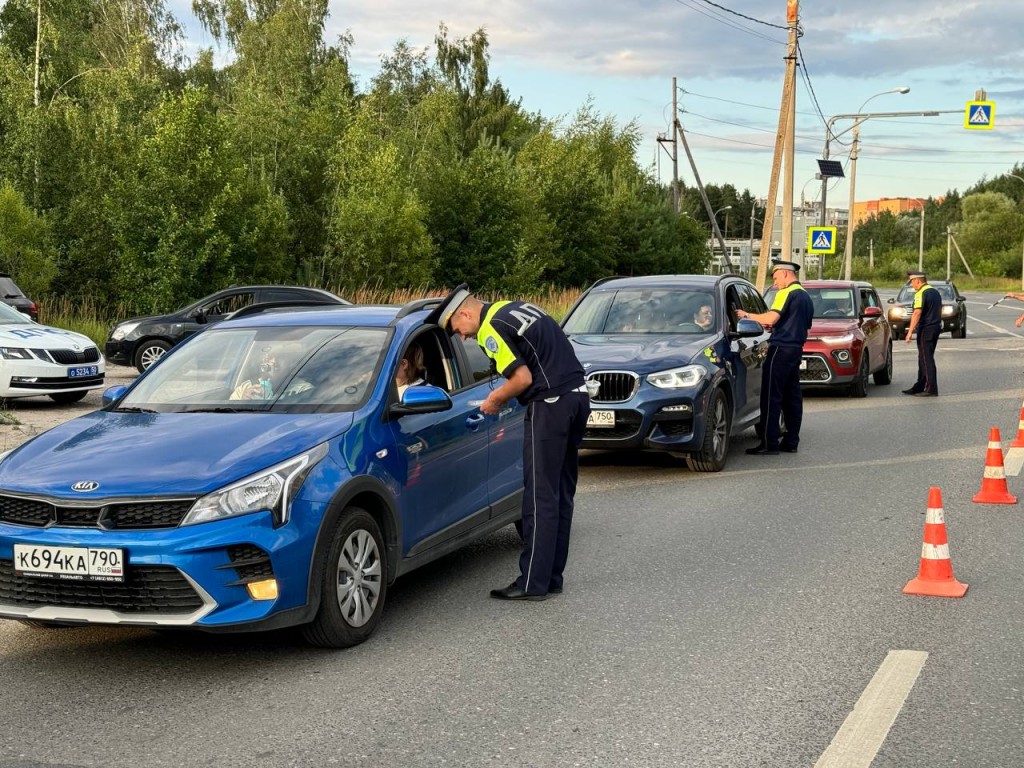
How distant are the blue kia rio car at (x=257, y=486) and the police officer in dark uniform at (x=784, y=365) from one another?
18.7 ft

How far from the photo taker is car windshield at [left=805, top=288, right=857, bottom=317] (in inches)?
728

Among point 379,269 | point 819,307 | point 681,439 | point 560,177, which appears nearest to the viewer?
point 681,439

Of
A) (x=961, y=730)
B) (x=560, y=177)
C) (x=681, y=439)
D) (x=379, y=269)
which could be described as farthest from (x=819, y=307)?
(x=560, y=177)

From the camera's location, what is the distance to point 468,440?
6.68 meters

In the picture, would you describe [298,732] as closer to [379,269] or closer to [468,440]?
[468,440]

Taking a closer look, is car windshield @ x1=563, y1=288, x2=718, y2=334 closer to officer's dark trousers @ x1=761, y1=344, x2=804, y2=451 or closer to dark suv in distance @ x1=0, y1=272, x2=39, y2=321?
officer's dark trousers @ x1=761, y1=344, x2=804, y2=451

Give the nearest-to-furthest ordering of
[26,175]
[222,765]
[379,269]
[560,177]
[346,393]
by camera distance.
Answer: [222,765] < [346,393] < [26,175] < [379,269] < [560,177]

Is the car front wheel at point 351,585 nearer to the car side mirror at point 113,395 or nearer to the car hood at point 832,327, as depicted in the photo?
the car side mirror at point 113,395

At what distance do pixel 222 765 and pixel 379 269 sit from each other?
3227cm

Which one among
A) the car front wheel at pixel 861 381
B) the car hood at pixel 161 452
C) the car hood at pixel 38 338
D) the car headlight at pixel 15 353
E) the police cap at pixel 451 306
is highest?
the police cap at pixel 451 306

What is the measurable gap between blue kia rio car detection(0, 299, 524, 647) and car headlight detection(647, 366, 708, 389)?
12.2 ft

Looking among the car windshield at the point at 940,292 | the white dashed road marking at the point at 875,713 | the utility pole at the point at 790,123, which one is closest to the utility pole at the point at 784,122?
the utility pole at the point at 790,123

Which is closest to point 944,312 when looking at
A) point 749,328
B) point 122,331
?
point 122,331

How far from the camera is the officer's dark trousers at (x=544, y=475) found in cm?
632
